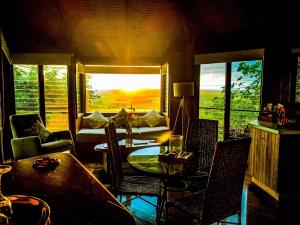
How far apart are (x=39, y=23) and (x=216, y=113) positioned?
13.2ft

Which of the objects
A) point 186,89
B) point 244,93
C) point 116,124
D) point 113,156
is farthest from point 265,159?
point 116,124

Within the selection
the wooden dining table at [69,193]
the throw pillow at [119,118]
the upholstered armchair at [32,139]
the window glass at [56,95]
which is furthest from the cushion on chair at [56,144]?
the wooden dining table at [69,193]

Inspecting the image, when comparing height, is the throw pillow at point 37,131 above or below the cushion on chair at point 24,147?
above

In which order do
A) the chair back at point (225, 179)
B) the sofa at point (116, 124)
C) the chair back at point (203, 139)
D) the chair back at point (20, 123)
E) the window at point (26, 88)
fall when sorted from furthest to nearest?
the window at point (26, 88) → the sofa at point (116, 124) → the chair back at point (20, 123) → the chair back at point (203, 139) → the chair back at point (225, 179)

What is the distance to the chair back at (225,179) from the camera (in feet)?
5.74

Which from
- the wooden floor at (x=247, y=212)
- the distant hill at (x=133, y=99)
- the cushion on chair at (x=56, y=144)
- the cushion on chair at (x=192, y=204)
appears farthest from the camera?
the distant hill at (x=133, y=99)

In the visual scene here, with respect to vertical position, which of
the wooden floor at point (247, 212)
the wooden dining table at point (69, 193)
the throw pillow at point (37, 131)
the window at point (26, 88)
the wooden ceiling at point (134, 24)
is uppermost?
the wooden ceiling at point (134, 24)

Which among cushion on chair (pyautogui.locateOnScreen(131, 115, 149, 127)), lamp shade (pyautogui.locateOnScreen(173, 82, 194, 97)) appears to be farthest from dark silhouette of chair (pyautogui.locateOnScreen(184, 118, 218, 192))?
cushion on chair (pyautogui.locateOnScreen(131, 115, 149, 127))

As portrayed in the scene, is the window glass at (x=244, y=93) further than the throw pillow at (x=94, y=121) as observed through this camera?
No

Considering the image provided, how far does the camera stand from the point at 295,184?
312 cm

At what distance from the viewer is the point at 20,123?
14.6 ft

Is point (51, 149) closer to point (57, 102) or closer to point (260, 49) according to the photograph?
point (57, 102)

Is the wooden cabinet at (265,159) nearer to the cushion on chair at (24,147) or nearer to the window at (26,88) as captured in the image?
the cushion on chair at (24,147)

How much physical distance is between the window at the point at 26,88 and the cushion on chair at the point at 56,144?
1.60 m
